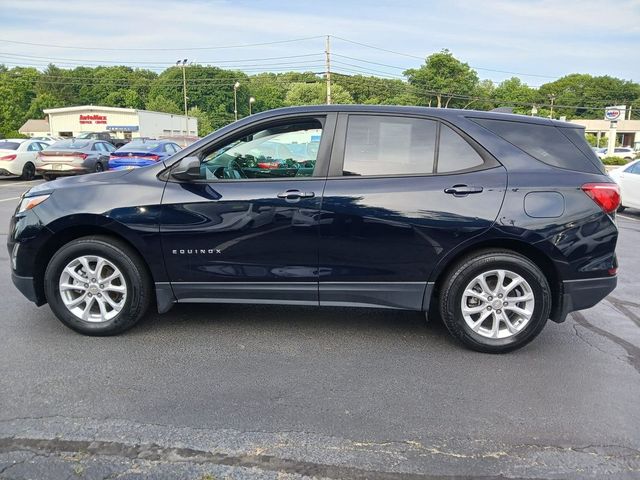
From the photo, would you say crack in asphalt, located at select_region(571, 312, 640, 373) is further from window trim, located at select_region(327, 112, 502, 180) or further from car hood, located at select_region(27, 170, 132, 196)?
car hood, located at select_region(27, 170, 132, 196)

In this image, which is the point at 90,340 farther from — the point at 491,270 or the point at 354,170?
the point at 491,270

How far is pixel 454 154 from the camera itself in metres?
3.84

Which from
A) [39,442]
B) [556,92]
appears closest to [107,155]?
[39,442]

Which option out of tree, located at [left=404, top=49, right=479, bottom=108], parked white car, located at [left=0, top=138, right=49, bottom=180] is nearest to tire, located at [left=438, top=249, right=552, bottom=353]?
parked white car, located at [left=0, top=138, right=49, bottom=180]

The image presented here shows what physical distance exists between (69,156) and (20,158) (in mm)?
2085

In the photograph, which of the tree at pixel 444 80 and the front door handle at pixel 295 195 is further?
the tree at pixel 444 80

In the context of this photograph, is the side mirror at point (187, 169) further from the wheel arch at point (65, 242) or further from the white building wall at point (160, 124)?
the white building wall at point (160, 124)

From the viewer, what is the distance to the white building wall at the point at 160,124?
51.7 meters

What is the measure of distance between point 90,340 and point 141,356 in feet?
1.87

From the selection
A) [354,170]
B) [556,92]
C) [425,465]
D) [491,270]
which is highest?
[556,92]

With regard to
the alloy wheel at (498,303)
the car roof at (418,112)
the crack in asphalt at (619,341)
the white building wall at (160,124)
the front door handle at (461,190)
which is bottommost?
the crack in asphalt at (619,341)

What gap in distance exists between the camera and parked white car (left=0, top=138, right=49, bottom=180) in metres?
17.2

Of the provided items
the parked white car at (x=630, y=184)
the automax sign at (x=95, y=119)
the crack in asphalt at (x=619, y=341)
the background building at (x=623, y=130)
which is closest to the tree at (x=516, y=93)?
the background building at (x=623, y=130)

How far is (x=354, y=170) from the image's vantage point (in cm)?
386
